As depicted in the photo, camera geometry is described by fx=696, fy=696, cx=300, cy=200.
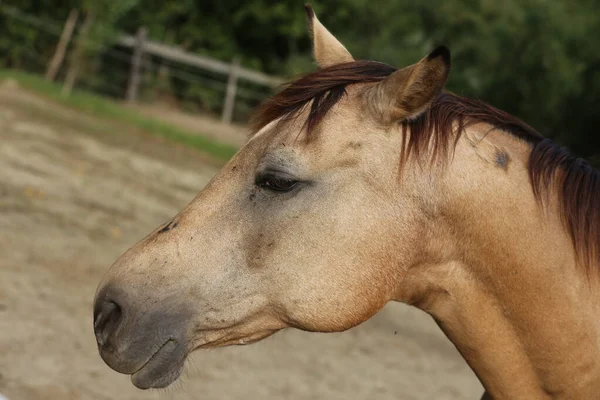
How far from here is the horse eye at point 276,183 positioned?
2553 mm

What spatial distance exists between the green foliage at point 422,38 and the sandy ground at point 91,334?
977 centimetres

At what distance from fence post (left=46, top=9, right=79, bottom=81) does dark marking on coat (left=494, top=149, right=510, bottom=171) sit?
60.0 feet

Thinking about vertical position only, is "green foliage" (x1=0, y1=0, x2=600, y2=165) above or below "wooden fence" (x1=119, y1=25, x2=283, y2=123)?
above

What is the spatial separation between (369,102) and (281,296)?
2.56ft

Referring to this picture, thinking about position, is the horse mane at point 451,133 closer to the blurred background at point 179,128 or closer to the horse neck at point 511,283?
the horse neck at point 511,283

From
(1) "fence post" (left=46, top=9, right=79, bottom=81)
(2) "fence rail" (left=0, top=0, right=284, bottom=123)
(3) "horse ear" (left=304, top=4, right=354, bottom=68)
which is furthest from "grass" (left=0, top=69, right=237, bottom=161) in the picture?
(3) "horse ear" (left=304, top=4, right=354, bottom=68)

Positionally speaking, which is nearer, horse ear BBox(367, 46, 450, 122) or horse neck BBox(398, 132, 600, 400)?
horse ear BBox(367, 46, 450, 122)

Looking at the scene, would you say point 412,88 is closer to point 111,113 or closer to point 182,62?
point 111,113

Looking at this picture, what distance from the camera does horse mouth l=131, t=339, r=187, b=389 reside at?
250 centimetres

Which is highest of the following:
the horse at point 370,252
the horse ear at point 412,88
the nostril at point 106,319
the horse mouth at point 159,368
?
the horse ear at point 412,88

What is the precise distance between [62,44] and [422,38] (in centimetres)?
1323

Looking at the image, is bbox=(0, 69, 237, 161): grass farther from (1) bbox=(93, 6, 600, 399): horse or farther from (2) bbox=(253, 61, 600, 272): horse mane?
(1) bbox=(93, 6, 600, 399): horse

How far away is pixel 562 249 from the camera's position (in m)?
2.60

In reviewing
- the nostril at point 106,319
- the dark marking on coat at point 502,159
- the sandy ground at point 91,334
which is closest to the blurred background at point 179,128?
the sandy ground at point 91,334
